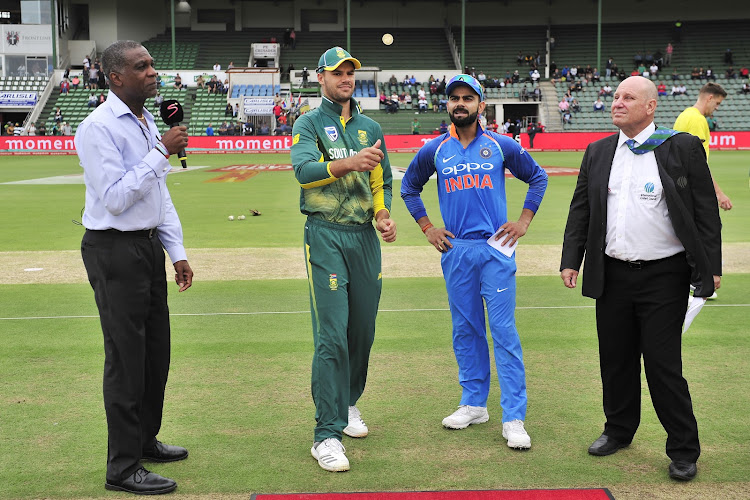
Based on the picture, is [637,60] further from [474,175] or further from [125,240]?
[125,240]

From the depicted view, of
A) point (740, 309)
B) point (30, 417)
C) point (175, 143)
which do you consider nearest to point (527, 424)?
point (175, 143)

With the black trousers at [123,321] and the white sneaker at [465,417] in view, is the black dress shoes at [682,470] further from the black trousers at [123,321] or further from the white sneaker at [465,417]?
the black trousers at [123,321]

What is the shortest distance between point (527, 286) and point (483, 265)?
191 inches

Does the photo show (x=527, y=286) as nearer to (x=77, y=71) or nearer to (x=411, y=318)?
(x=411, y=318)

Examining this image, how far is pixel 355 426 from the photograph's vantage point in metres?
5.07

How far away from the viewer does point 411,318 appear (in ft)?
27.3

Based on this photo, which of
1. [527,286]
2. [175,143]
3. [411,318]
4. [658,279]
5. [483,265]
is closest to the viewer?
[175,143]

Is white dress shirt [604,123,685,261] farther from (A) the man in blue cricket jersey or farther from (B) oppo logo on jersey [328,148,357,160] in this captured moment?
(B) oppo logo on jersey [328,148,357,160]

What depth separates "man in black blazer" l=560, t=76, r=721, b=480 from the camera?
448 cm

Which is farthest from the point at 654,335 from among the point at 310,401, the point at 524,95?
the point at 524,95

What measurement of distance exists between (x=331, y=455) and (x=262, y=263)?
24.0 ft

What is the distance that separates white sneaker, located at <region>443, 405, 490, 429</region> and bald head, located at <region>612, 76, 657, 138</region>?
1920 mm

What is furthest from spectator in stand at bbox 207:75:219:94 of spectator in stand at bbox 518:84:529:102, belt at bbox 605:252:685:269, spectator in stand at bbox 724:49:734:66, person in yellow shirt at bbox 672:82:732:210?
belt at bbox 605:252:685:269

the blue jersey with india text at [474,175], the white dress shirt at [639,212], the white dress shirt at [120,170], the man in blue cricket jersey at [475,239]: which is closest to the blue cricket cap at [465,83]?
the man in blue cricket jersey at [475,239]
